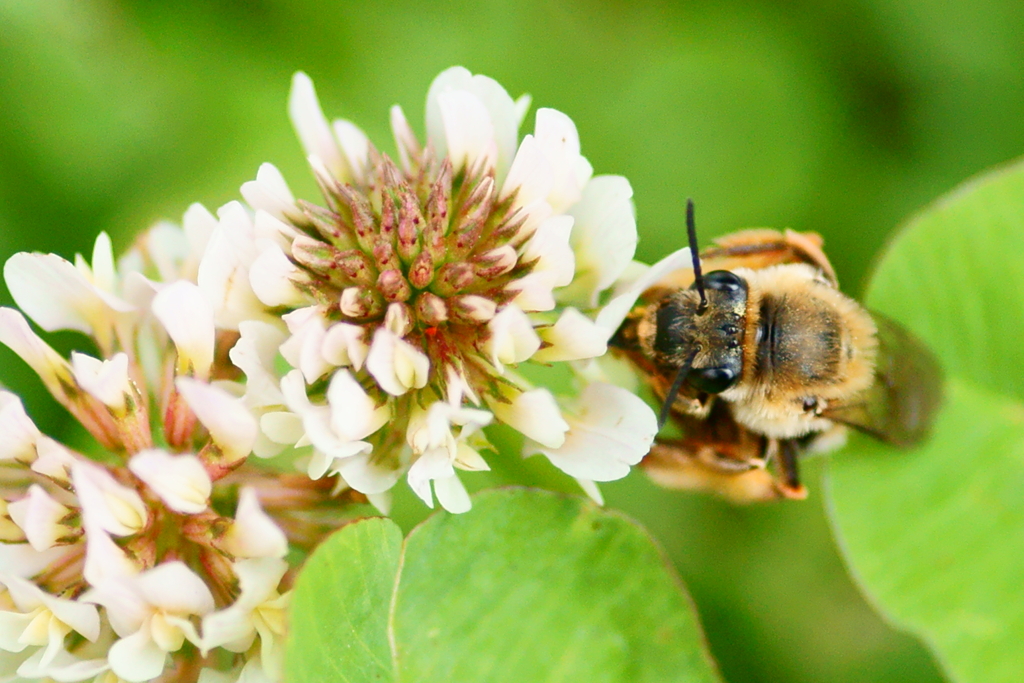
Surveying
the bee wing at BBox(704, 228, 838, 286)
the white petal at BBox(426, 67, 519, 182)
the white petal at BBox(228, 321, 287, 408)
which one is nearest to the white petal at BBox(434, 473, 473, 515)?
the white petal at BBox(228, 321, 287, 408)

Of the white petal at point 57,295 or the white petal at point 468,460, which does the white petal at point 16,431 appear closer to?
the white petal at point 57,295

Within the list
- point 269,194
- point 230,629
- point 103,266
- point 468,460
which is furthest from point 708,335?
point 103,266

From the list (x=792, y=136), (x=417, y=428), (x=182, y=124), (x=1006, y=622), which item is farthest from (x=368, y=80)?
(x=1006, y=622)

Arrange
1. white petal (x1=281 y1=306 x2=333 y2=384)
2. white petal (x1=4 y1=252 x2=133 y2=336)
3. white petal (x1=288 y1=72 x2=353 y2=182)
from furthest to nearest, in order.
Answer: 1. white petal (x1=288 y1=72 x2=353 y2=182)
2. white petal (x1=4 y1=252 x2=133 y2=336)
3. white petal (x1=281 y1=306 x2=333 y2=384)

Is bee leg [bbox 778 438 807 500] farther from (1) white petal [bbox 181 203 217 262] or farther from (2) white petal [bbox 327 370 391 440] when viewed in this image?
(1) white petal [bbox 181 203 217 262]

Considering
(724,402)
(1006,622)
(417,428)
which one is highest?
Answer: (417,428)

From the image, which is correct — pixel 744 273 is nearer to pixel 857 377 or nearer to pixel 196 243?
pixel 857 377

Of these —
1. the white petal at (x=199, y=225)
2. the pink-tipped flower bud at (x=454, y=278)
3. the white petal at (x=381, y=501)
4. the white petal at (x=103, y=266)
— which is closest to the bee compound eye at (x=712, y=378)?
the pink-tipped flower bud at (x=454, y=278)
